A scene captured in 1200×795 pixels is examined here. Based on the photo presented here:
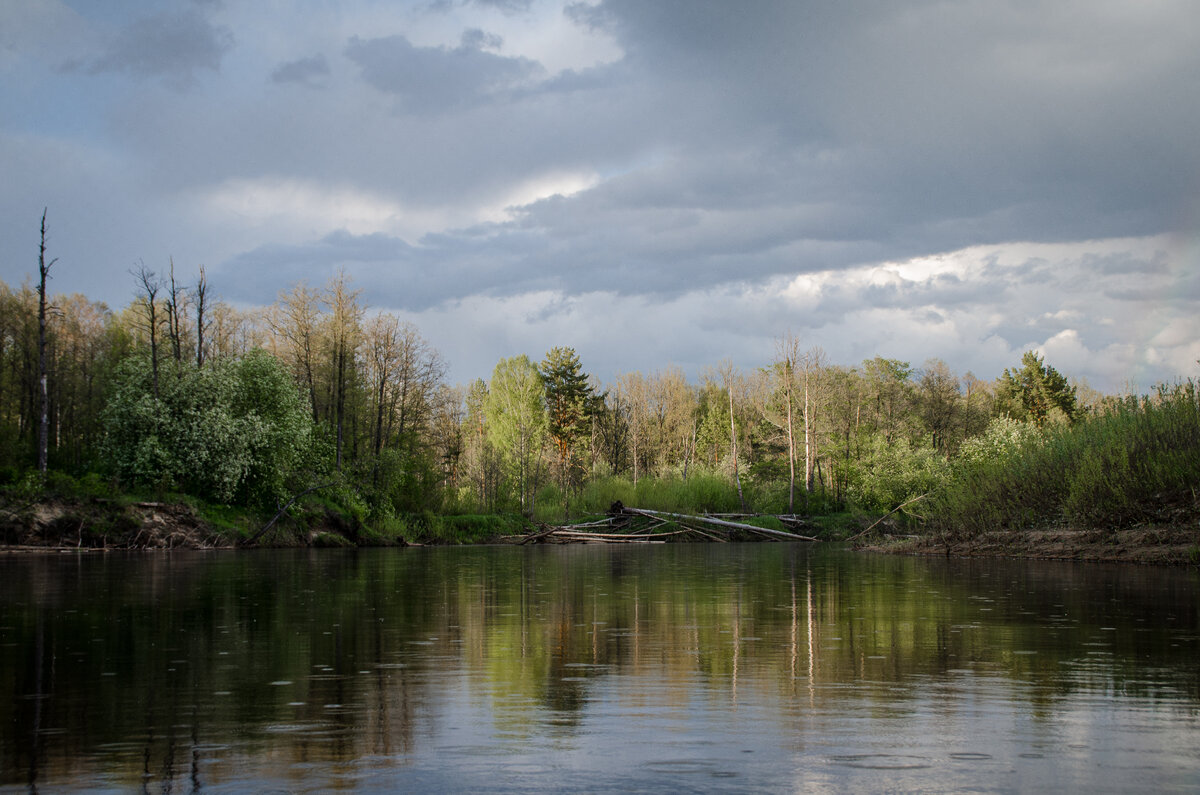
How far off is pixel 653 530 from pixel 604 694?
39.3m

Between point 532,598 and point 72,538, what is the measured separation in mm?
23256

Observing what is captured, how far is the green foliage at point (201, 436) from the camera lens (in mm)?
32656

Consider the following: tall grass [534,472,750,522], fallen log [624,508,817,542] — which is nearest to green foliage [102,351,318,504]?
tall grass [534,472,750,522]

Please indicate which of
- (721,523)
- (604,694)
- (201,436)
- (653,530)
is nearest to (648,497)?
(653,530)

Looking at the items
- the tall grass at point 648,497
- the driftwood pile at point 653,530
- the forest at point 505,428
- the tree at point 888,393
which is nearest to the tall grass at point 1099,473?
the forest at point 505,428

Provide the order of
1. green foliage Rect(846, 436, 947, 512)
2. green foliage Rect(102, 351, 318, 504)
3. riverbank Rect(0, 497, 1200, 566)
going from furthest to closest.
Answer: green foliage Rect(846, 436, 947, 512), green foliage Rect(102, 351, 318, 504), riverbank Rect(0, 497, 1200, 566)

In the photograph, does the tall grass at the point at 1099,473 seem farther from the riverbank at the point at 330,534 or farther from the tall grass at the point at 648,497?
the tall grass at the point at 648,497

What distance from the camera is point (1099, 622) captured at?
791 centimetres

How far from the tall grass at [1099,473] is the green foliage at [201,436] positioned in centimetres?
2705

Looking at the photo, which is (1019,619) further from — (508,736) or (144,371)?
(144,371)

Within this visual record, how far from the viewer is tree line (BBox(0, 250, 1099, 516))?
34.6m

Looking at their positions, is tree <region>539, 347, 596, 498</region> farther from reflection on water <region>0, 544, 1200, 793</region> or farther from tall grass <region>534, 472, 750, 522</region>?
reflection on water <region>0, 544, 1200, 793</region>

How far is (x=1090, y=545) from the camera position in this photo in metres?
18.2

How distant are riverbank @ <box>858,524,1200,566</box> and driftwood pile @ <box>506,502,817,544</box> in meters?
19.4
